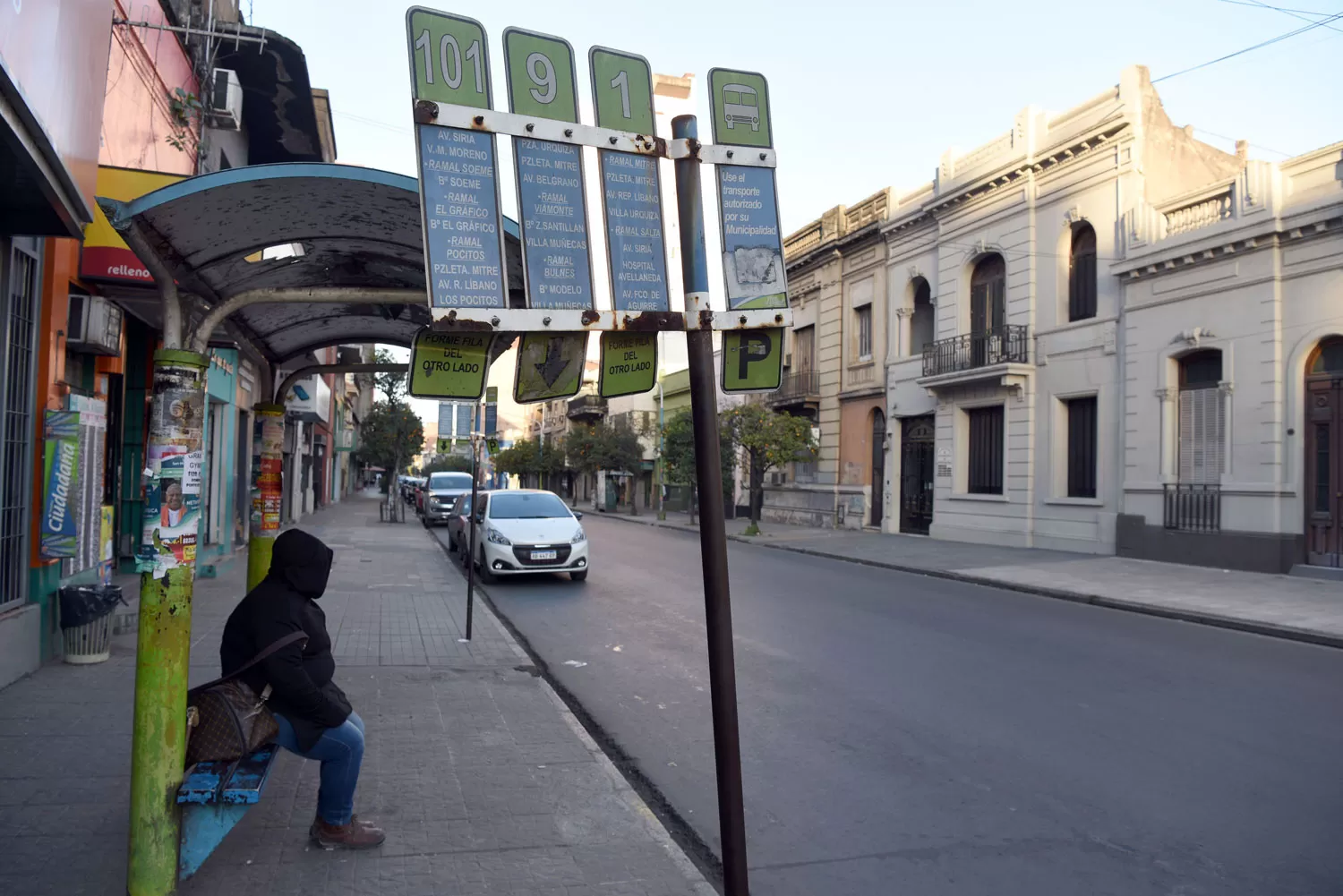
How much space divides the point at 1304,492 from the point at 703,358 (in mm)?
16731

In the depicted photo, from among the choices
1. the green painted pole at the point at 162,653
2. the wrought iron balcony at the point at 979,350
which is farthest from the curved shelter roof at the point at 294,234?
the wrought iron balcony at the point at 979,350

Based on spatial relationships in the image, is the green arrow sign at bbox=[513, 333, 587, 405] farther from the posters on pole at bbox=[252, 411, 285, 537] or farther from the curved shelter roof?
the posters on pole at bbox=[252, 411, 285, 537]

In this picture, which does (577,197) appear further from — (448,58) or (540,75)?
(448,58)

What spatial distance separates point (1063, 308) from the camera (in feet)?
72.8

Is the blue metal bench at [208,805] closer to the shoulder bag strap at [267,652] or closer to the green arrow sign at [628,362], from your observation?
the shoulder bag strap at [267,652]

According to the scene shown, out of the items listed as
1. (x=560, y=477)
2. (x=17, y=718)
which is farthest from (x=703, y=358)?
(x=560, y=477)

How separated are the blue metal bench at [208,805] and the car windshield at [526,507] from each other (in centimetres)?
1221

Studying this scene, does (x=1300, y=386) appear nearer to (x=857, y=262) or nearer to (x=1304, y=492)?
(x=1304, y=492)

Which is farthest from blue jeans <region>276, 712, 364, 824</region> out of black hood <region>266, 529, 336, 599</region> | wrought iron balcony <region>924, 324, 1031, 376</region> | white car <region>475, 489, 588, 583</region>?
wrought iron balcony <region>924, 324, 1031, 376</region>

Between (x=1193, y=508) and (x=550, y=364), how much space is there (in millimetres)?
17846

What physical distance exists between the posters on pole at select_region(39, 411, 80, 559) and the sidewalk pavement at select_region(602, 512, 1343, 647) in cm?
1267

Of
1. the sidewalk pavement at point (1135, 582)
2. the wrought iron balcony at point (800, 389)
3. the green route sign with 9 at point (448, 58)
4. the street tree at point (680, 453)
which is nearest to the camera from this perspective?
the green route sign with 9 at point (448, 58)

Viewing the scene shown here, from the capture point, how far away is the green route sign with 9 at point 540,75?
3.61 meters

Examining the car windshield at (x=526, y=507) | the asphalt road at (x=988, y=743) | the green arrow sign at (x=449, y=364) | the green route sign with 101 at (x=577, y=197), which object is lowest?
the asphalt road at (x=988, y=743)
